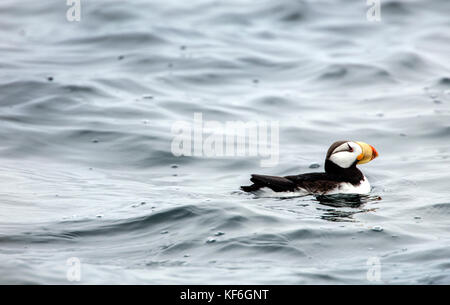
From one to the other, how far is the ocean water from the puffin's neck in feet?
0.88

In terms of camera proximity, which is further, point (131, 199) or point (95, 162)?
point (95, 162)

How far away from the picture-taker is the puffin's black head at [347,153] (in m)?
8.84

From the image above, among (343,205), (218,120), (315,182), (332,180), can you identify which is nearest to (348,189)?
(332,180)

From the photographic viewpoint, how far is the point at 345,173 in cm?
878

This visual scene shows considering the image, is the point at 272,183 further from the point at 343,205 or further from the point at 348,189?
the point at 348,189

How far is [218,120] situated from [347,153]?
3.70 metres

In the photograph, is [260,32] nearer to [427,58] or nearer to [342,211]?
[427,58]

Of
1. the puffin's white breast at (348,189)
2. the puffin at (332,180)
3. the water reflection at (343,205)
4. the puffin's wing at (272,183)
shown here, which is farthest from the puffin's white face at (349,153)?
the puffin's wing at (272,183)

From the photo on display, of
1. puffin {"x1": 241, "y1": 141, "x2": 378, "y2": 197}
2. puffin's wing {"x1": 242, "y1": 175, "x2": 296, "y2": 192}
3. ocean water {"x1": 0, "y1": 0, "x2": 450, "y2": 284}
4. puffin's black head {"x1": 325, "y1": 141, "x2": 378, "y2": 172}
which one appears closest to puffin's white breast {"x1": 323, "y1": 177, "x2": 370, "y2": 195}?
puffin {"x1": 241, "y1": 141, "x2": 378, "y2": 197}

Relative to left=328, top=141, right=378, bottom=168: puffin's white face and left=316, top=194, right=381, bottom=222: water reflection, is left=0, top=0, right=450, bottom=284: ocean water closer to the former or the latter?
left=316, top=194, right=381, bottom=222: water reflection

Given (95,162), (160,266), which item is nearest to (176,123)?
(95,162)

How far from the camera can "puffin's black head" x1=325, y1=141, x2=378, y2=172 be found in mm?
8844

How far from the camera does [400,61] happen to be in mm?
14945
